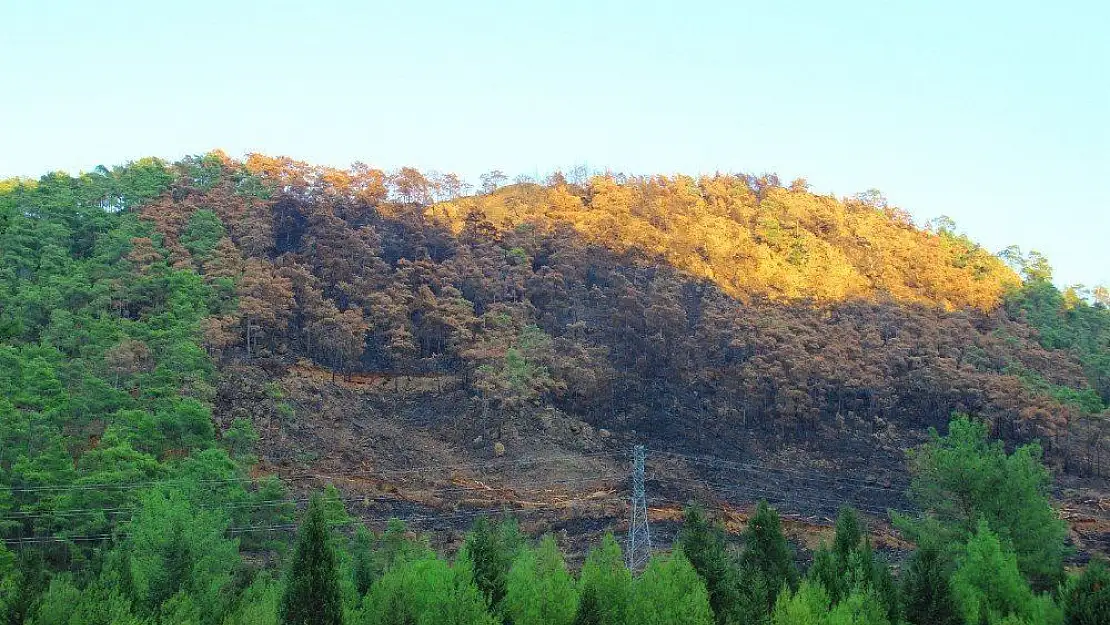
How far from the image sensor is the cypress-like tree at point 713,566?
31.0m

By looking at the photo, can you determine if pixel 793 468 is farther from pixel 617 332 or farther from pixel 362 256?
pixel 362 256

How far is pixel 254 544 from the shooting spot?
40.9 metres

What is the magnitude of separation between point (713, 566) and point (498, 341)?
30.0 metres

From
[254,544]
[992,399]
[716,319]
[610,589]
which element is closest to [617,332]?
[716,319]

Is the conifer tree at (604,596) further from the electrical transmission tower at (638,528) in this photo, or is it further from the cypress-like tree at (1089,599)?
the cypress-like tree at (1089,599)

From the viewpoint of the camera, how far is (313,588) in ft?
89.9

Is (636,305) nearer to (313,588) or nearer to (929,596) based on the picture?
(929,596)

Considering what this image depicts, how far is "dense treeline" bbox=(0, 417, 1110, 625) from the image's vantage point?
1094 inches

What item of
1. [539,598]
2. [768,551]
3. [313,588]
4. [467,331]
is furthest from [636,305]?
[313,588]

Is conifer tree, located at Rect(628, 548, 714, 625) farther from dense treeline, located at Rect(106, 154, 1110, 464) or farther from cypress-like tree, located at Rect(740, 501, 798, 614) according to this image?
dense treeline, located at Rect(106, 154, 1110, 464)

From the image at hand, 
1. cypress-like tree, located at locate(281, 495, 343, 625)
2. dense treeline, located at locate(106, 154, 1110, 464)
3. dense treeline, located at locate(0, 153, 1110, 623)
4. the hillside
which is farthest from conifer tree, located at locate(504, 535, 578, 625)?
dense treeline, located at locate(106, 154, 1110, 464)

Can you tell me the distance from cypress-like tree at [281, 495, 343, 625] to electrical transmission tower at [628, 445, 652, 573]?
13011 millimetres

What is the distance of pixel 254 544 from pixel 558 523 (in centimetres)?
1301

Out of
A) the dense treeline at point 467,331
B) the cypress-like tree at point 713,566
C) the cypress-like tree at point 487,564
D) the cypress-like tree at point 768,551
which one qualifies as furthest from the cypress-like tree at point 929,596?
the cypress-like tree at point 487,564
